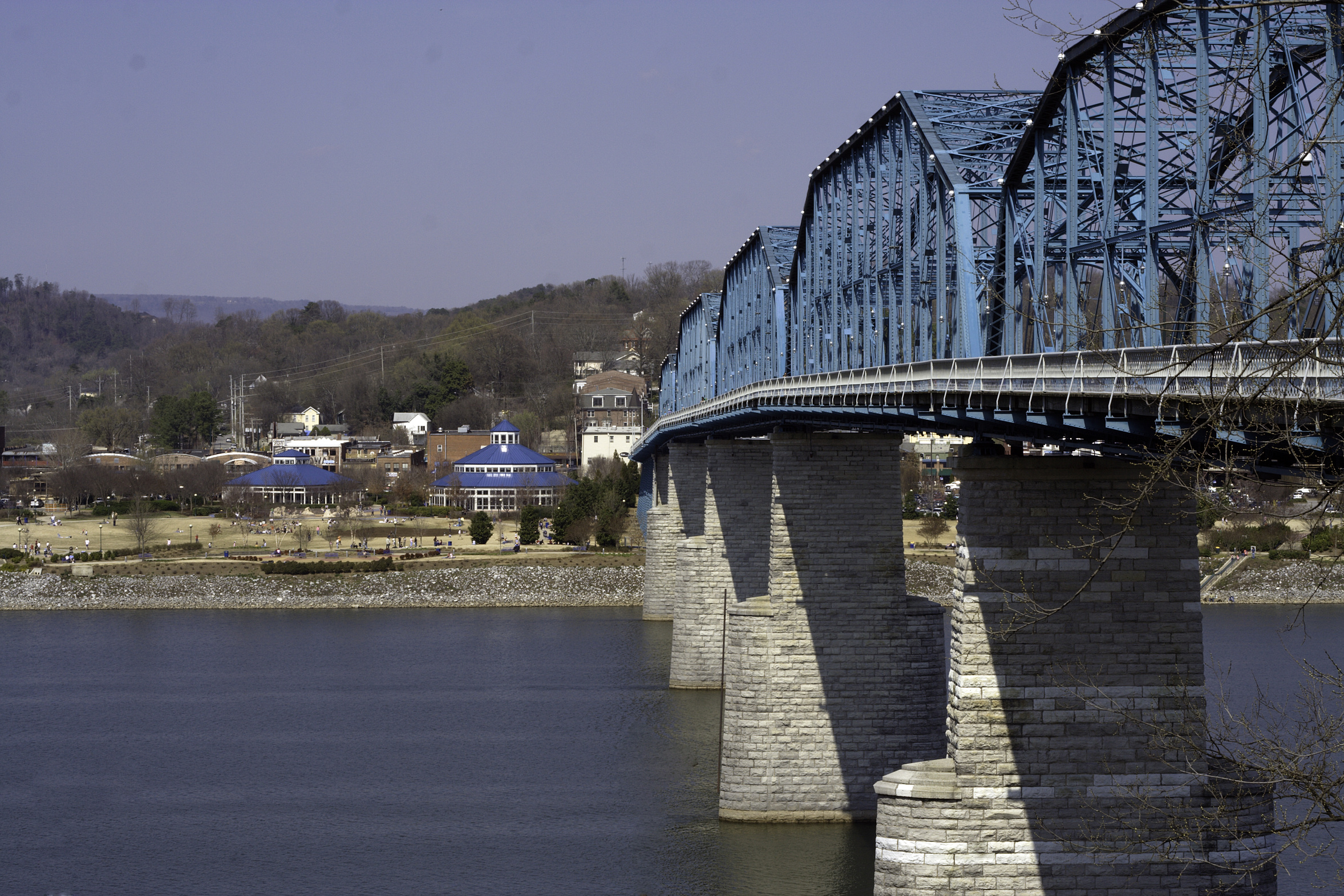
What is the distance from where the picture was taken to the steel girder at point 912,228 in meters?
20.7

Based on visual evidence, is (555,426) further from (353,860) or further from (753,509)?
(353,860)

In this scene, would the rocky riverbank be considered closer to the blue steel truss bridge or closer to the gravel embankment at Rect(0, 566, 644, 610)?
the gravel embankment at Rect(0, 566, 644, 610)

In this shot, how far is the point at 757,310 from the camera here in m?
42.5

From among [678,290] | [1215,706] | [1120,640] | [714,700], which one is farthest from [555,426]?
[1120,640]

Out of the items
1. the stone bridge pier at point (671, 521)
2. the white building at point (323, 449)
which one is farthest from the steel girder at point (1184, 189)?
the white building at point (323, 449)

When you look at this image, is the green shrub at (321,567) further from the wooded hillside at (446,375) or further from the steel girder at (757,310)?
the wooded hillside at (446,375)

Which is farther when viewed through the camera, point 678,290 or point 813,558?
point 678,290

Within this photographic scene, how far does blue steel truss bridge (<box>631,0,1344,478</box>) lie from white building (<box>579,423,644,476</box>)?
74092mm

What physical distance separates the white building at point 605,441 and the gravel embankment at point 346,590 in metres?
38.8

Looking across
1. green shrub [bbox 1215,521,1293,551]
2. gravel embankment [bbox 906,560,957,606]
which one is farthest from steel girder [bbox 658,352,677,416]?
green shrub [bbox 1215,521,1293,551]

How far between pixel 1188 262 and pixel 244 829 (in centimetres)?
2075

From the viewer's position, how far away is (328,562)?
6794 centimetres

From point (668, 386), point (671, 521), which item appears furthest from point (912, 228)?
point (668, 386)

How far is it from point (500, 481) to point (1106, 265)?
77431 mm
